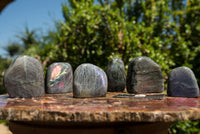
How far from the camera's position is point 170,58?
4359 millimetres

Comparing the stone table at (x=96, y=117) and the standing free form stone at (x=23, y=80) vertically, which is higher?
the standing free form stone at (x=23, y=80)

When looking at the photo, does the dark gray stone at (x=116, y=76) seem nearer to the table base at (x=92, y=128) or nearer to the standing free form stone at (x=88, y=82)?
the standing free form stone at (x=88, y=82)

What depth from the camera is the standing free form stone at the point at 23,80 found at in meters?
2.10

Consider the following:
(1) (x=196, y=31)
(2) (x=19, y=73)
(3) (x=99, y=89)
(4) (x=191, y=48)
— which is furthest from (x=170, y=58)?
(2) (x=19, y=73)

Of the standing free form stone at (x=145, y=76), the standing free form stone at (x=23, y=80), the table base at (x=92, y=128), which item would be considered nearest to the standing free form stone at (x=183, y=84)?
the standing free form stone at (x=145, y=76)

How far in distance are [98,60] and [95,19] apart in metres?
0.78

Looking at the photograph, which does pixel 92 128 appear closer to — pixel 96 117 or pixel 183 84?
pixel 96 117

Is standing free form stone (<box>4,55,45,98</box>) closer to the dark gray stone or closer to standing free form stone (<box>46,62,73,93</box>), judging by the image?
standing free form stone (<box>46,62,73,93</box>)

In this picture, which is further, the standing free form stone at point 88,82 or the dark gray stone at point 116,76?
the dark gray stone at point 116,76

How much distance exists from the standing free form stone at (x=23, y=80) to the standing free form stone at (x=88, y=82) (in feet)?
1.36

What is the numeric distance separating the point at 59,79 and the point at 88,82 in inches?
22.8

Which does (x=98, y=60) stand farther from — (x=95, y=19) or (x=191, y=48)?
(x=191, y=48)

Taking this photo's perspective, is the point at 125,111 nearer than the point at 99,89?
Yes

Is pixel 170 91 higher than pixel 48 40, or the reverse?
pixel 48 40
